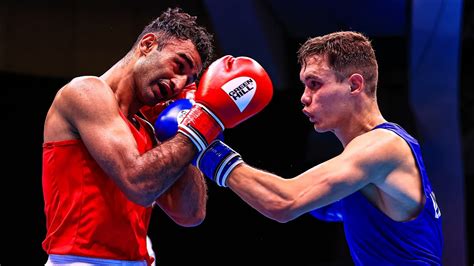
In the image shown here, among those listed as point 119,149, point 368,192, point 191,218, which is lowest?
point 191,218

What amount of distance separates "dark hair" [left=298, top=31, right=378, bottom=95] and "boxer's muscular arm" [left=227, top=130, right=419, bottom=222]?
38 centimetres

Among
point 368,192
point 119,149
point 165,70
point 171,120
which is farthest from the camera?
point 165,70

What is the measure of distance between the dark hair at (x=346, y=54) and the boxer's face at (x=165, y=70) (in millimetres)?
584

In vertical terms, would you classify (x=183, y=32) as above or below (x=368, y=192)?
above

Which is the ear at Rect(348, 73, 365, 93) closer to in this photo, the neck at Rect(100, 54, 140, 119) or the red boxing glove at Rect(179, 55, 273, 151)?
the red boxing glove at Rect(179, 55, 273, 151)

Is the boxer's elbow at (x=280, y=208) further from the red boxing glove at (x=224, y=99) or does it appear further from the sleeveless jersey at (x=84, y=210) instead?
the sleeveless jersey at (x=84, y=210)

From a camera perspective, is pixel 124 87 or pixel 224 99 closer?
pixel 224 99

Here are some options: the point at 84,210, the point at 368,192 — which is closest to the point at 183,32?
the point at 84,210

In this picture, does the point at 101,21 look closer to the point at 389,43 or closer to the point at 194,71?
the point at 389,43

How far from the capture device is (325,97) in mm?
2965

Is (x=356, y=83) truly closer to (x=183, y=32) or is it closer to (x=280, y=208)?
(x=280, y=208)

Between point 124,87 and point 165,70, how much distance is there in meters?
0.22
